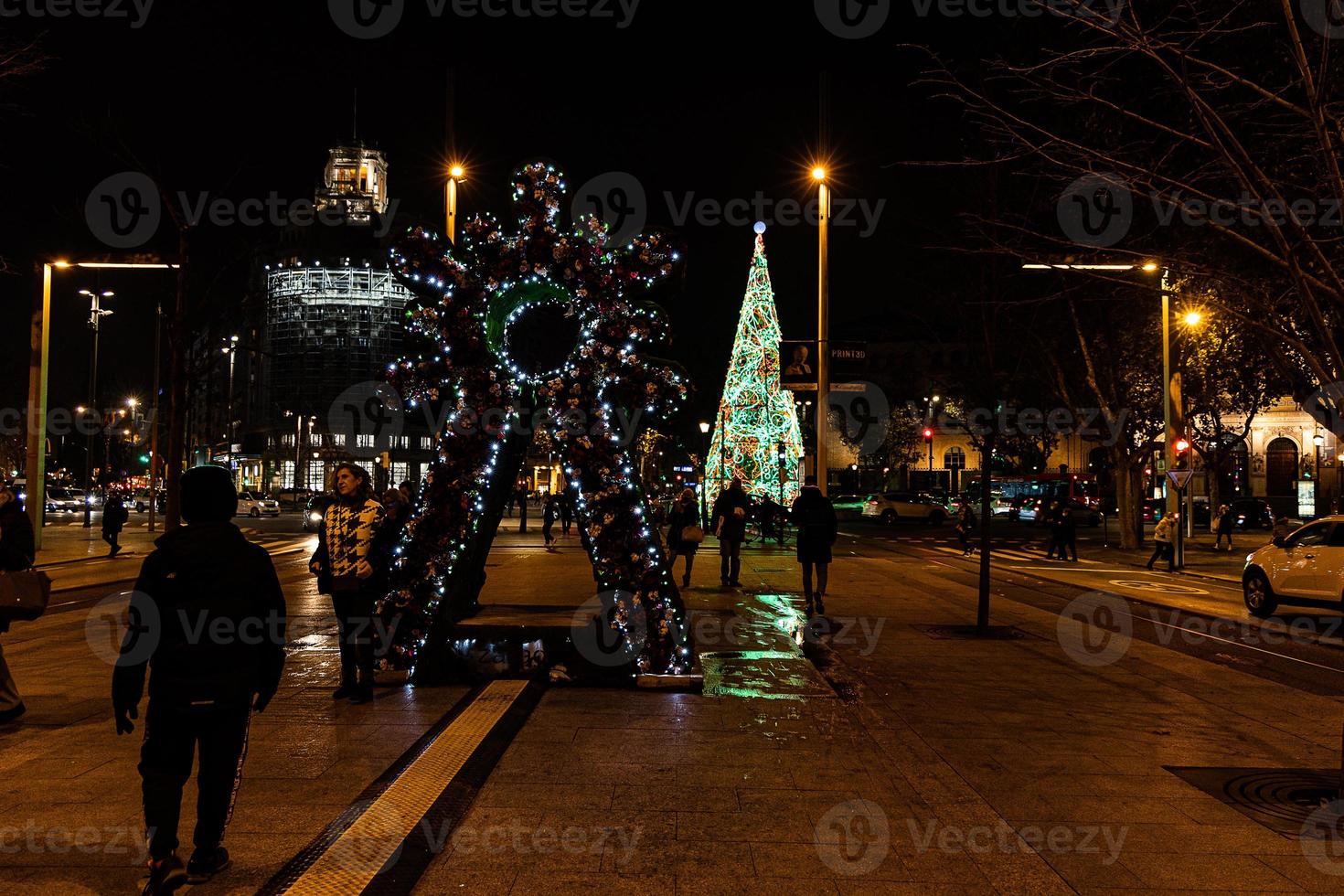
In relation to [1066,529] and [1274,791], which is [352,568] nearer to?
[1274,791]

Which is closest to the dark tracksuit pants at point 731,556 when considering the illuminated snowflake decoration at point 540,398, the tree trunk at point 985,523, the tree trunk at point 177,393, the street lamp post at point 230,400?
the tree trunk at point 985,523

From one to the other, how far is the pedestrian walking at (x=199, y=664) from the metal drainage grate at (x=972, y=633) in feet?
31.2

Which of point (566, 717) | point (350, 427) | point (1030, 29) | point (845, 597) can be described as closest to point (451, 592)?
point (566, 717)

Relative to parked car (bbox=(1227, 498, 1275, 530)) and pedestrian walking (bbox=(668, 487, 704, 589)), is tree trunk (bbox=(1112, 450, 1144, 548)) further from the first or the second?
pedestrian walking (bbox=(668, 487, 704, 589))

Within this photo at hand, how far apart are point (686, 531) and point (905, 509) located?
3631 centimetres

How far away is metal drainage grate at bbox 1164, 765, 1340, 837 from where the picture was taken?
18.6 feet

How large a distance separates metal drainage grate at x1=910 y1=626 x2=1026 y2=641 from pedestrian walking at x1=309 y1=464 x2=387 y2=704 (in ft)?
23.8

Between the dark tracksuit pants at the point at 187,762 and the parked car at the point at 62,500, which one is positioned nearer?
the dark tracksuit pants at the point at 187,762

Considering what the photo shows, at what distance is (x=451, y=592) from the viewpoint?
28.7ft

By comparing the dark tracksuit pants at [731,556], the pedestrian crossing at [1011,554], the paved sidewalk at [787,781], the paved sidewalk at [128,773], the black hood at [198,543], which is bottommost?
the pedestrian crossing at [1011,554]

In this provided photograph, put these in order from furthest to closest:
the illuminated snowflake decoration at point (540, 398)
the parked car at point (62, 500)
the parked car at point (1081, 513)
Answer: the parked car at point (62, 500) → the parked car at point (1081, 513) → the illuminated snowflake decoration at point (540, 398)

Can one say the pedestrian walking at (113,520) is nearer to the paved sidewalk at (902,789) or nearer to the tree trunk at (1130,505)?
the paved sidewalk at (902,789)

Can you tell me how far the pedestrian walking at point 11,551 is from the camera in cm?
714

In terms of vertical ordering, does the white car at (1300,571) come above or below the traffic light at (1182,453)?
below
